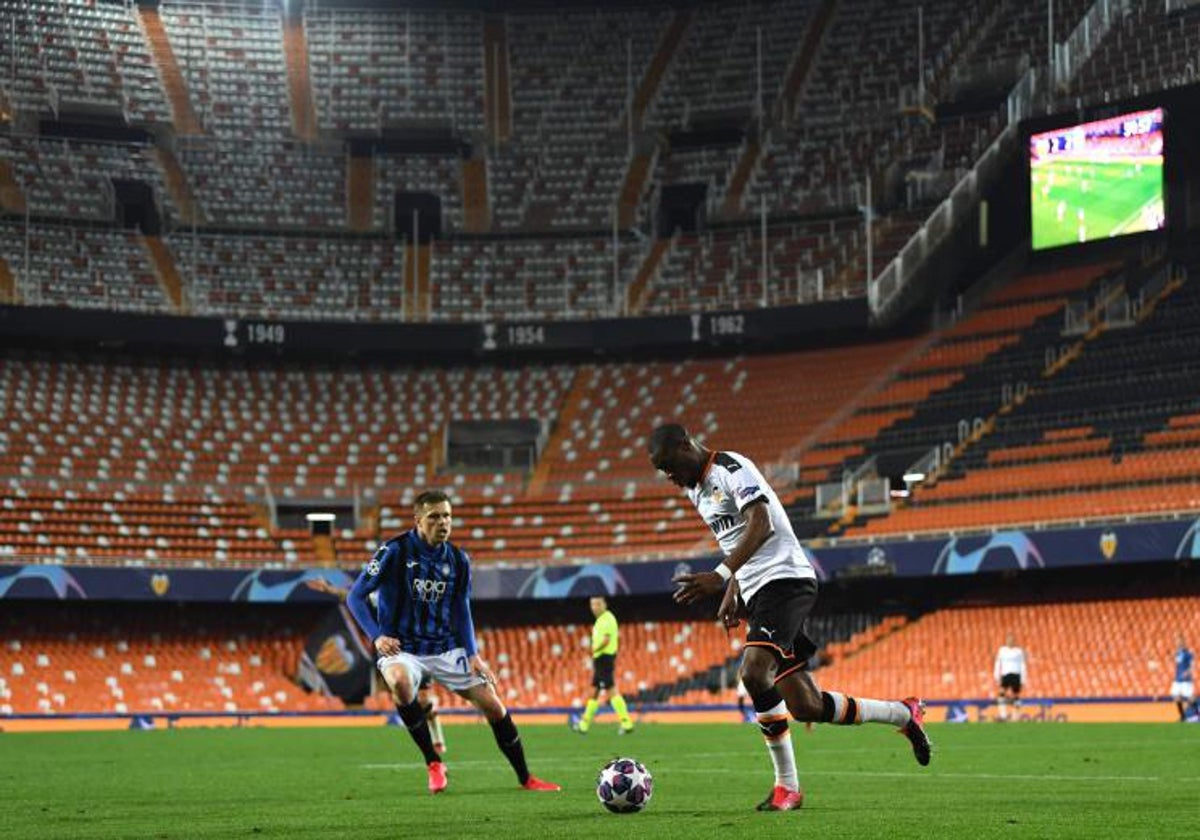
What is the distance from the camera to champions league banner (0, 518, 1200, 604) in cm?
4012

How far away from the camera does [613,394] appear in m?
56.9

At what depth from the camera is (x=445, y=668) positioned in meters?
14.2

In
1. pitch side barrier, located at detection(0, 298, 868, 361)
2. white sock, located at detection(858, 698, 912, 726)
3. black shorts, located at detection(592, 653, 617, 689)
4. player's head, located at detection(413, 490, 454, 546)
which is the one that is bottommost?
white sock, located at detection(858, 698, 912, 726)

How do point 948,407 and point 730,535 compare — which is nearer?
point 730,535

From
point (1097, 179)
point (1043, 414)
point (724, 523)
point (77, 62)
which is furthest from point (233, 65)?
point (724, 523)

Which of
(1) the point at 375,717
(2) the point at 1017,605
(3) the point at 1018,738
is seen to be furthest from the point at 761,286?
(3) the point at 1018,738

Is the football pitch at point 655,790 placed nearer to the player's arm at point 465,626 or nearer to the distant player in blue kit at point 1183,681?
the player's arm at point 465,626

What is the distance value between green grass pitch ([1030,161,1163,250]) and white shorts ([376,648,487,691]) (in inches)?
1473

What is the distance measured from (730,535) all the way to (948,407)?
3908 centimetres

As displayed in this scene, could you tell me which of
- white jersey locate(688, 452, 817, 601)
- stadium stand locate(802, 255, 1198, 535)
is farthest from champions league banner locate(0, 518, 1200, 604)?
white jersey locate(688, 452, 817, 601)

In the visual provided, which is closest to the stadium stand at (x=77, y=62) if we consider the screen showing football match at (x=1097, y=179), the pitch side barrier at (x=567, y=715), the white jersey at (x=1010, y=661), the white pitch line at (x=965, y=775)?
the pitch side barrier at (x=567, y=715)

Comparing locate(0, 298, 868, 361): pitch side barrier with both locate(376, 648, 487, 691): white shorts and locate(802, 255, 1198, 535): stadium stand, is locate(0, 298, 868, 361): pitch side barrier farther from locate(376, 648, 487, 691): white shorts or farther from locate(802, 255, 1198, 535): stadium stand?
locate(376, 648, 487, 691): white shorts

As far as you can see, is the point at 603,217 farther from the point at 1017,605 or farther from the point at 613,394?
the point at 1017,605

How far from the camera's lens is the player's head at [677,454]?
11.4 m
